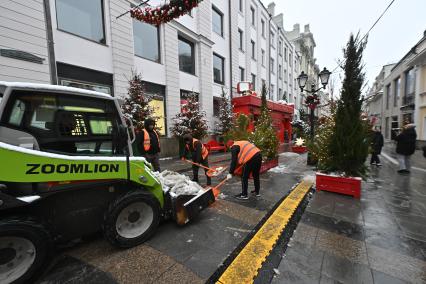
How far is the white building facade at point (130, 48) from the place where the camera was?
19.7 feet

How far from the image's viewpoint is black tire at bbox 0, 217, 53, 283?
184 cm

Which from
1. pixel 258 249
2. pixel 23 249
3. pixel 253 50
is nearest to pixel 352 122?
pixel 258 249

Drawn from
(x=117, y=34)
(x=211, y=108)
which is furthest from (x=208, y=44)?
(x=117, y=34)

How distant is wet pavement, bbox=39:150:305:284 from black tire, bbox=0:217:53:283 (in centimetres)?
23

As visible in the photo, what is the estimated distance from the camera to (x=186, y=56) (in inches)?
506

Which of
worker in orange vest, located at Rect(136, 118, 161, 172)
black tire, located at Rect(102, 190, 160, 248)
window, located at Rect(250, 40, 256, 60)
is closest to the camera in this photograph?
black tire, located at Rect(102, 190, 160, 248)

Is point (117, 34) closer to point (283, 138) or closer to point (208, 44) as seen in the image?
point (208, 44)

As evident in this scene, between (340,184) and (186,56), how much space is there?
11.9 metres

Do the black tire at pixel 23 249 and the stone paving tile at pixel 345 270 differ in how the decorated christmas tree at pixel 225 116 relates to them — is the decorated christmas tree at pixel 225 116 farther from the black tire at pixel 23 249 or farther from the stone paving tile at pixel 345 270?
the black tire at pixel 23 249

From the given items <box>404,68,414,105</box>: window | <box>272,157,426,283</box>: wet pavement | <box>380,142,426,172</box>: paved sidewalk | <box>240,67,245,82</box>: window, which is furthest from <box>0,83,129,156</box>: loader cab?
<box>404,68,414,105</box>: window

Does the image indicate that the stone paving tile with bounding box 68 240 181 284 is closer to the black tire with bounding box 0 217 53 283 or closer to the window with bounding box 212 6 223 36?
the black tire with bounding box 0 217 53 283

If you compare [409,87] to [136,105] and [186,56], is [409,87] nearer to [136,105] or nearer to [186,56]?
[186,56]

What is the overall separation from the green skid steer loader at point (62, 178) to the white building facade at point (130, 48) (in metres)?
5.58

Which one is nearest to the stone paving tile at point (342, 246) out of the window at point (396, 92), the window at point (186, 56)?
the window at point (186, 56)
